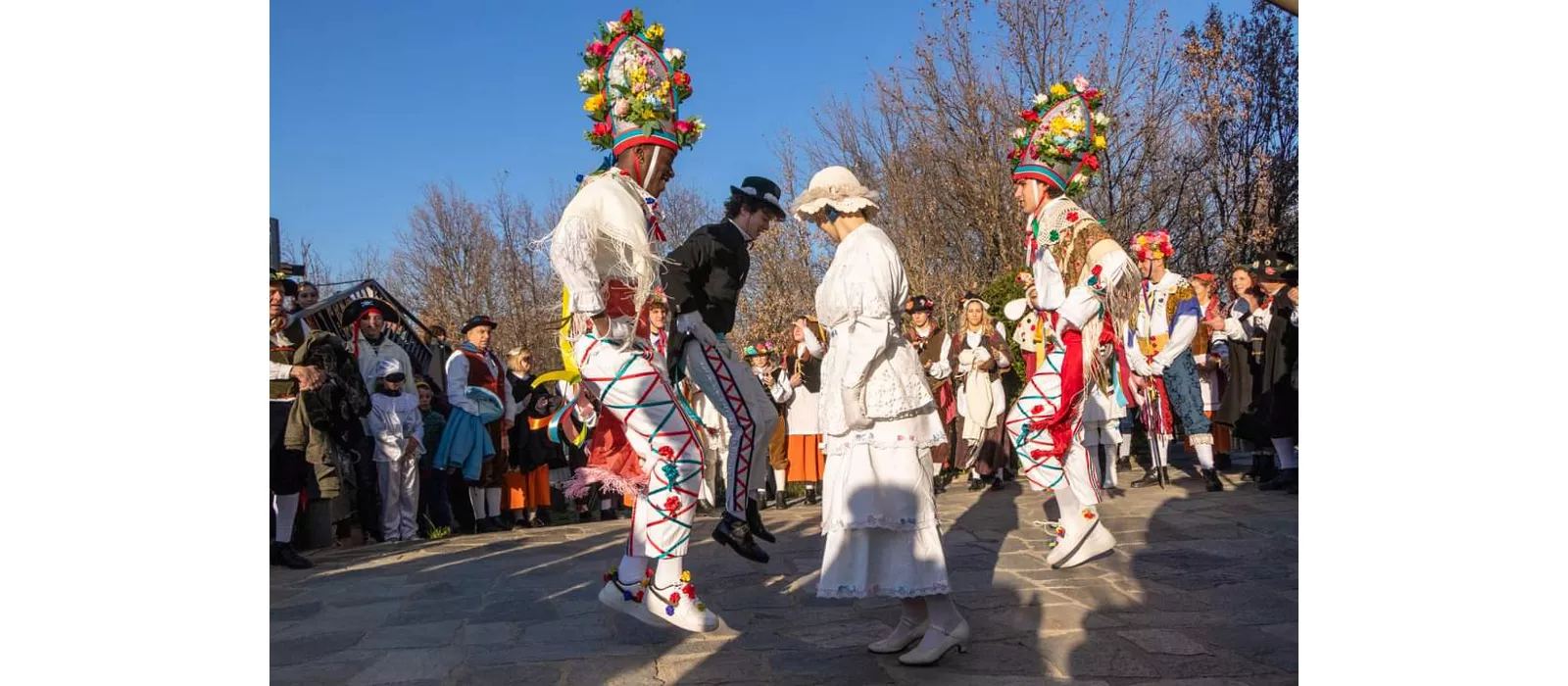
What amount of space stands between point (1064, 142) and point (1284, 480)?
429 centimetres

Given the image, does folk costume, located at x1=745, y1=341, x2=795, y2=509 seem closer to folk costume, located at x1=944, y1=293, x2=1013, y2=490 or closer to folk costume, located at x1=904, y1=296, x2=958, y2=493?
folk costume, located at x1=904, y1=296, x2=958, y2=493

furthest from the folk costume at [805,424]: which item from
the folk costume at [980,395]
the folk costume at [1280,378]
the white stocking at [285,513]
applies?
the white stocking at [285,513]

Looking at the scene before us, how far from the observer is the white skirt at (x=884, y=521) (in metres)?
4.03

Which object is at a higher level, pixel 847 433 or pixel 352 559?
pixel 847 433

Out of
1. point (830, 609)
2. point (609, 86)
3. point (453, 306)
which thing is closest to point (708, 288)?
point (609, 86)

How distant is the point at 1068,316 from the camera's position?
5.73 meters

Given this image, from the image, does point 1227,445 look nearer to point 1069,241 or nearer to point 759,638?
point 1069,241

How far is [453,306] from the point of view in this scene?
2564 cm

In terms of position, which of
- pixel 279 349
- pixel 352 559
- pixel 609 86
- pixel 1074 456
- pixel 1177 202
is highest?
pixel 1177 202

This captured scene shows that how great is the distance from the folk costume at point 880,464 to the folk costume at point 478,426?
5.67 metres

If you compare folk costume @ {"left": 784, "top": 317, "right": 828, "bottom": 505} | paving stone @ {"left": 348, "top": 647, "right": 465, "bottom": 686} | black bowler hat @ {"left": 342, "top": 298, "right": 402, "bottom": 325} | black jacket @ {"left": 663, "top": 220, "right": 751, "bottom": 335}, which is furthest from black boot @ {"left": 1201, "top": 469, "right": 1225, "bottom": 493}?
black bowler hat @ {"left": 342, "top": 298, "right": 402, "bottom": 325}

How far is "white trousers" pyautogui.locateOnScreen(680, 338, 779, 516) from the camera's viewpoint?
566cm

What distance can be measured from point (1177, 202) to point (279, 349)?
49.4 ft

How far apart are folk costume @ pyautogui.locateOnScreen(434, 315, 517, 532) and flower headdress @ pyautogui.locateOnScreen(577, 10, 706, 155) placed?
4.60 metres
